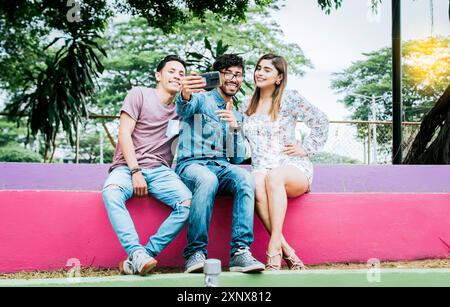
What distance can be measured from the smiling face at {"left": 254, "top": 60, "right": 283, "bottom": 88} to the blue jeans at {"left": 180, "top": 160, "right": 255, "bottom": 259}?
1.65 feet

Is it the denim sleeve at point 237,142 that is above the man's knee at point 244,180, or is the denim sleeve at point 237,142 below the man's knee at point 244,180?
above

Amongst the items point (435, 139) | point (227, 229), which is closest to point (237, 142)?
point (227, 229)

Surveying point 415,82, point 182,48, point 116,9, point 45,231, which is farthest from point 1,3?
point 415,82

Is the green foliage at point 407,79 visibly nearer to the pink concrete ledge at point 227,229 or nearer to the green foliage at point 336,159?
the green foliage at point 336,159

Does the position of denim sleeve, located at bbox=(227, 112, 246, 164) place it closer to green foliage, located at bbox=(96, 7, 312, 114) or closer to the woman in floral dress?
the woman in floral dress

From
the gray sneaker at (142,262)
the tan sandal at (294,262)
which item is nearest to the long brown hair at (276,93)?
the tan sandal at (294,262)

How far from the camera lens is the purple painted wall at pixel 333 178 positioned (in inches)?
159

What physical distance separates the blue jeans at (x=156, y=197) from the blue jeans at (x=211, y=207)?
0.18 ft

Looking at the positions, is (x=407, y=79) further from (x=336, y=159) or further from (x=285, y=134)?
(x=285, y=134)

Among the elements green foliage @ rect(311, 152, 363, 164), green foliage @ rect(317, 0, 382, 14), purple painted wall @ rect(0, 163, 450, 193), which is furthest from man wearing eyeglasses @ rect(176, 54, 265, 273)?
green foliage @ rect(317, 0, 382, 14)

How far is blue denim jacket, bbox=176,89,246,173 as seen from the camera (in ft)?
8.18

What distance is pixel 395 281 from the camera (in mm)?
2320

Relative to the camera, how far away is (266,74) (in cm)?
263
